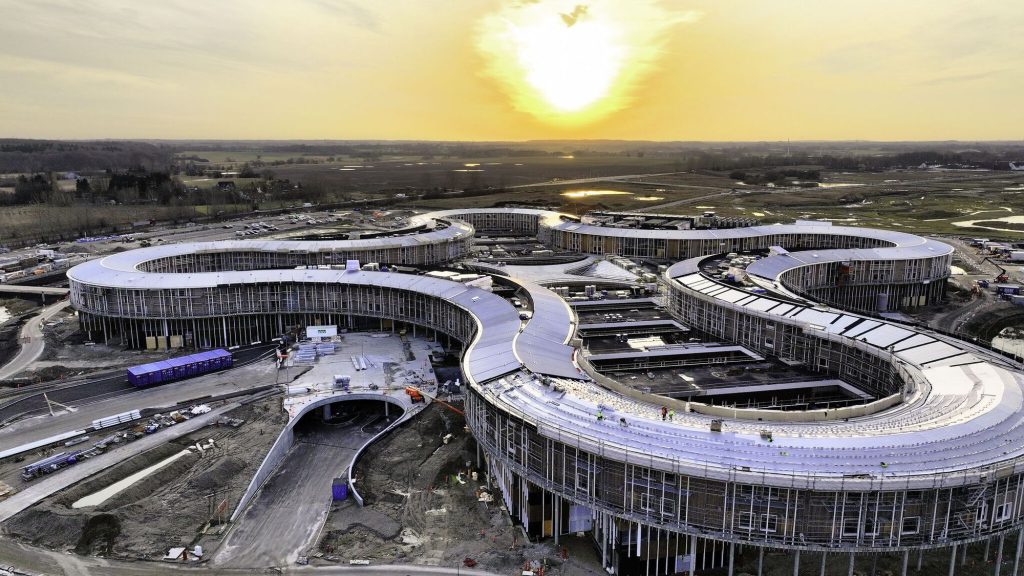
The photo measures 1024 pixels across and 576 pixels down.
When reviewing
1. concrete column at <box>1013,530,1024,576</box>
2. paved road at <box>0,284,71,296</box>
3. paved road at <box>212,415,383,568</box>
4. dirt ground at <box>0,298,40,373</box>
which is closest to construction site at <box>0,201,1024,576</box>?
paved road at <box>212,415,383,568</box>

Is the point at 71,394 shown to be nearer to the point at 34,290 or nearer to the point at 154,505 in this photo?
the point at 154,505

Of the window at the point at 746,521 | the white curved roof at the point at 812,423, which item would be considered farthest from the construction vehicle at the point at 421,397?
the window at the point at 746,521

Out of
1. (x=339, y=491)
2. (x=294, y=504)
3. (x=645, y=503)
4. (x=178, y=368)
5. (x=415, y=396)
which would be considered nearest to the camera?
(x=645, y=503)

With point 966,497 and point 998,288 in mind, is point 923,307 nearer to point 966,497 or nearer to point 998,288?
point 998,288

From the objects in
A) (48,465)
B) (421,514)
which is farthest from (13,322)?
(421,514)

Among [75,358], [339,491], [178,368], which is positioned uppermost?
[178,368]

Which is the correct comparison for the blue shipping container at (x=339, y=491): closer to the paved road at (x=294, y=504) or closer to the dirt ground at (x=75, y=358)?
the paved road at (x=294, y=504)

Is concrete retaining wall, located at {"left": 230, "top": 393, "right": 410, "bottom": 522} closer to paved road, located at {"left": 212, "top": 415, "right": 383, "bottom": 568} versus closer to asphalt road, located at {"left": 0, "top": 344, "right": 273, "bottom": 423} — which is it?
paved road, located at {"left": 212, "top": 415, "right": 383, "bottom": 568}
